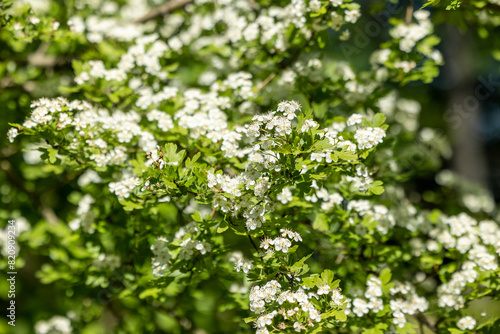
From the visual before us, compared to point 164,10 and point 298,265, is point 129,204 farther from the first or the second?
point 164,10

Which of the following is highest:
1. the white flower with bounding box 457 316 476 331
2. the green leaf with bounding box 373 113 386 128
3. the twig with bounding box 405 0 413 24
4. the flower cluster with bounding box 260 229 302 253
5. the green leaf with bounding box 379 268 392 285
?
the twig with bounding box 405 0 413 24

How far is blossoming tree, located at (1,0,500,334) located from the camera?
6.95ft

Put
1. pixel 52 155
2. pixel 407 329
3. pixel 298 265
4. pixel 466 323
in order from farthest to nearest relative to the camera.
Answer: pixel 466 323, pixel 407 329, pixel 52 155, pixel 298 265

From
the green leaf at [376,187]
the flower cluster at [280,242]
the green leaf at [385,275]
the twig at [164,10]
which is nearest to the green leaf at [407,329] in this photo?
the green leaf at [385,275]

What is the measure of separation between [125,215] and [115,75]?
3.18ft

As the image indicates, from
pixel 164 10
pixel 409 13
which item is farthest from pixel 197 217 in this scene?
pixel 164 10

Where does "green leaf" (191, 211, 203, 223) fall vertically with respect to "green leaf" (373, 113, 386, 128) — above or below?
below

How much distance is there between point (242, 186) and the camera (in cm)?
210

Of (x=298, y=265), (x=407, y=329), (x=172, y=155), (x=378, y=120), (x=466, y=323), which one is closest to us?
(x=298, y=265)

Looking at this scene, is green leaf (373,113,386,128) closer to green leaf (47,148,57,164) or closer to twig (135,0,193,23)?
green leaf (47,148,57,164)

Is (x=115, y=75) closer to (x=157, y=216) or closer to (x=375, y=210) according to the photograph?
(x=157, y=216)

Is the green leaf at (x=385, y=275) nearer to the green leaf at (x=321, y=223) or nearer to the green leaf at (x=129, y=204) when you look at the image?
the green leaf at (x=321, y=223)

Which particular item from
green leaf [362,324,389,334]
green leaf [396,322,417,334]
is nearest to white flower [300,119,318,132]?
green leaf [362,324,389,334]

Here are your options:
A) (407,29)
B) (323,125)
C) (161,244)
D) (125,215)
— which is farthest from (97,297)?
(407,29)
